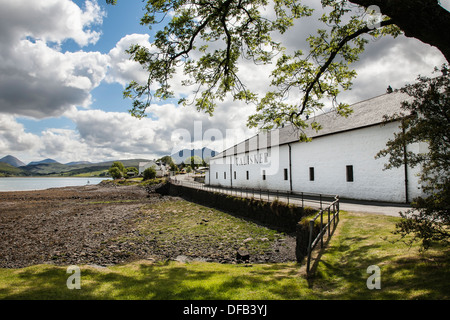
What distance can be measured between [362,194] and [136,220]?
16826 mm

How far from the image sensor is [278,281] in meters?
5.47

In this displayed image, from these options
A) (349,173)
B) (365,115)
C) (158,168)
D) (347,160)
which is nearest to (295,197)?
(349,173)

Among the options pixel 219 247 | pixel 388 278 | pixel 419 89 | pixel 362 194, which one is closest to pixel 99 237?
pixel 219 247

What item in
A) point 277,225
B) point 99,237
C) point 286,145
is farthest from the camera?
point 286,145

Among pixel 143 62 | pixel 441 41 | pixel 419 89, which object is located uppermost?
pixel 143 62

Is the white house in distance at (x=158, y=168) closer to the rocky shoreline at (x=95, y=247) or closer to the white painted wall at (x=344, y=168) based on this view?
the white painted wall at (x=344, y=168)

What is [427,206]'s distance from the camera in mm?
4250

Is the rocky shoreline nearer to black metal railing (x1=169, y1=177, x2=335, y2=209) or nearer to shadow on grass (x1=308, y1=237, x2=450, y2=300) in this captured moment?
black metal railing (x1=169, y1=177, x2=335, y2=209)

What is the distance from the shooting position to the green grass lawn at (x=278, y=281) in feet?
14.3

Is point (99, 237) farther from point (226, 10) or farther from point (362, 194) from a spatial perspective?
point (362, 194)

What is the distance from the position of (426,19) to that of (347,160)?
1547 centimetres

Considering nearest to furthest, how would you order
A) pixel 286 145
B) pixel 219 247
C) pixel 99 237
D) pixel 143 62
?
1. pixel 143 62
2. pixel 219 247
3. pixel 99 237
4. pixel 286 145

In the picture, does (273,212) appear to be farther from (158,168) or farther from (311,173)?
(158,168)

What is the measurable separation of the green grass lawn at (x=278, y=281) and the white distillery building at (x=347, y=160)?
7.71 m
